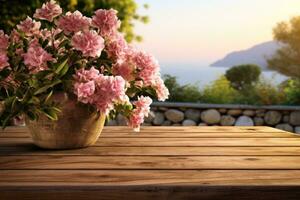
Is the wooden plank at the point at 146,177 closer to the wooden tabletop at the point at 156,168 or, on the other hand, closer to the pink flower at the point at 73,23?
the wooden tabletop at the point at 156,168

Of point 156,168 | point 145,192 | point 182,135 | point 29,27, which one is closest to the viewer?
point 145,192

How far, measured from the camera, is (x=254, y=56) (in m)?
11.1

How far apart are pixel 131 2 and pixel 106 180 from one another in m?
5.58

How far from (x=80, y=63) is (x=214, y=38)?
6.75m

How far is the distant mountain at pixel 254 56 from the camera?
8648 mm

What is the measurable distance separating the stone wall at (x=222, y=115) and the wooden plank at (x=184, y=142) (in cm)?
387

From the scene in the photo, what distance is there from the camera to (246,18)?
866 cm

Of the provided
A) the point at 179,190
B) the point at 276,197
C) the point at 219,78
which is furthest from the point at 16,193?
the point at 219,78

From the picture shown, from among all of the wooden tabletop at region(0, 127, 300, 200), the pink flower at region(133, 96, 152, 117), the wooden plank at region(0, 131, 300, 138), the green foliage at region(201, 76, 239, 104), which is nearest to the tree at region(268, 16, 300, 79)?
the green foliage at region(201, 76, 239, 104)

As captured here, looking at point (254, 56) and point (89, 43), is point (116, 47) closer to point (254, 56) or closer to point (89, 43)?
point (89, 43)

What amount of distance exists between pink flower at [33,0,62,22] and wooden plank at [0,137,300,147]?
0.55 metres

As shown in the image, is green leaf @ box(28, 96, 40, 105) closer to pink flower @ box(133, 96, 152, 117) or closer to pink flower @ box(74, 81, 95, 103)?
pink flower @ box(74, 81, 95, 103)

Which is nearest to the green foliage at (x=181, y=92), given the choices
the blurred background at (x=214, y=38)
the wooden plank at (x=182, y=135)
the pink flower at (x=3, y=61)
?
the blurred background at (x=214, y=38)

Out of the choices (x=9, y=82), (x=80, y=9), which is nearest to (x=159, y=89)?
(x=9, y=82)
